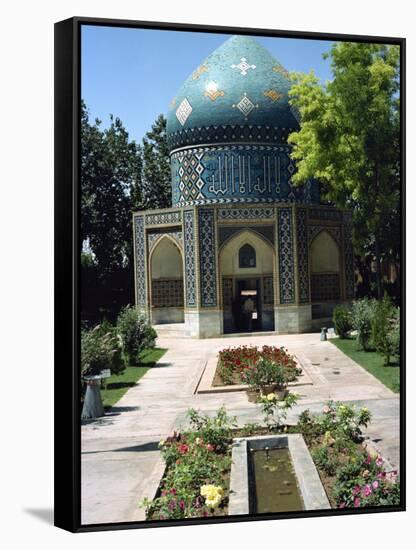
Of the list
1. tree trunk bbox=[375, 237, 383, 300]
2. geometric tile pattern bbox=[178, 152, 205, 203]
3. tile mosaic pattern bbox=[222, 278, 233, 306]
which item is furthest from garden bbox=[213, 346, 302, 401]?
geometric tile pattern bbox=[178, 152, 205, 203]

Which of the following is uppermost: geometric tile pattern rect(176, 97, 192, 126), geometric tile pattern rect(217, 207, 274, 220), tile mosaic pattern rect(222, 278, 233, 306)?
geometric tile pattern rect(176, 97, 192, 126)

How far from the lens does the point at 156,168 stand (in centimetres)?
785

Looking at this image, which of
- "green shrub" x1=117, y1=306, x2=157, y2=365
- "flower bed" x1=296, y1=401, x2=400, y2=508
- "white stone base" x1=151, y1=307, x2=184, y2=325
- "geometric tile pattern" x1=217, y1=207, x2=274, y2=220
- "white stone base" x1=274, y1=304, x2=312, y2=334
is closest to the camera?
"green shrub" x1=117, y1=306, x2=157, y2=365

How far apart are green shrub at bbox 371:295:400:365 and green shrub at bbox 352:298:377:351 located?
1.6 inches

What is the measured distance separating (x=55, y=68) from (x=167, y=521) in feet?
12.3

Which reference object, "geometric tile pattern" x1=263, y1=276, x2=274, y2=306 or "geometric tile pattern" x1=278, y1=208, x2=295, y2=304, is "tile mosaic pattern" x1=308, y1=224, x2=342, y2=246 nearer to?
"geometric tile pattern" x1=278, y1=208, x2=295, y2=304

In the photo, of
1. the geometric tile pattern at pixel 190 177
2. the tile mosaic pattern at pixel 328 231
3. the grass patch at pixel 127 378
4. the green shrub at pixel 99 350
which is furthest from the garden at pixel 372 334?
the geometric tile pattern at pixel 190 177

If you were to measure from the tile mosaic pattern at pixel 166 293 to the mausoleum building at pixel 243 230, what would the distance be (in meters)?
0.01

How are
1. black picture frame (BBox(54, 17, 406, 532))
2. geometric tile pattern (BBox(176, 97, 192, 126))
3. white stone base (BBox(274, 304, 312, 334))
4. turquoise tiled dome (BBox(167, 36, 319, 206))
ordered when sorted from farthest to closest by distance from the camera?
turquoise tiled dome (BBox(167, 36, 319, 206)) < geometric tile pattern (BBox(176, 97, 192, 126)) < white stone base (BBox(274, 304, 312, 334)) < black picture frame (BBox(54, 17, 406, 532))

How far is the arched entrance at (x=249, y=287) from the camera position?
773cm

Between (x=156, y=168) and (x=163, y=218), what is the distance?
1.84ft

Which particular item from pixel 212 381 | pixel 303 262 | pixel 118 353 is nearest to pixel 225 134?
pixel 303 262

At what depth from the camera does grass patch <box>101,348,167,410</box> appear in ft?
21.6

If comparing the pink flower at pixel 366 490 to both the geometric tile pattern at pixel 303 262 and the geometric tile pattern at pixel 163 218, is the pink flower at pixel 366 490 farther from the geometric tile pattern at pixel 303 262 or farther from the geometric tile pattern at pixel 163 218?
the geometric tile pattern at pixel 163 218
